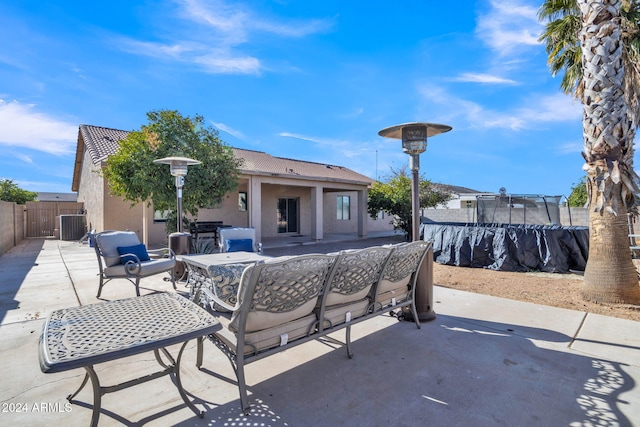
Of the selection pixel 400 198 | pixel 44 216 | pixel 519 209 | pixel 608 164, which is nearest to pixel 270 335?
pixel 608 164

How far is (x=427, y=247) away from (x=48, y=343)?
374 centimetres

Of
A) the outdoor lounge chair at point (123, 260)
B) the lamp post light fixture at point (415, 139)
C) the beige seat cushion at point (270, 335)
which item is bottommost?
the beige seat cushion at point (270, 335)

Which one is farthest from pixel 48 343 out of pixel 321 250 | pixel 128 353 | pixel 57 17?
pixel 321 250

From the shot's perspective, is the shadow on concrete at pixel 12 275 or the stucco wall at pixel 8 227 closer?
the shadow on concrete at pixel 12 275

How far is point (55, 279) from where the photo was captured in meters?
6.97

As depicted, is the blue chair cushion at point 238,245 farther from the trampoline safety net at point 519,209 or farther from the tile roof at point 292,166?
the trampoline safety net at point 519,209

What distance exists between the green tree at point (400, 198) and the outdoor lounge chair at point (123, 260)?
13033 mm

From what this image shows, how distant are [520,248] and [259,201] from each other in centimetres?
912

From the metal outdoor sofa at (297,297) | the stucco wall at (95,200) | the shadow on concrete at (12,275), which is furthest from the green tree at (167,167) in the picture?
the metal outdoor sofa at (297,297)

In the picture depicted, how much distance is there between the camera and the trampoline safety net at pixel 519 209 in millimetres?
12758

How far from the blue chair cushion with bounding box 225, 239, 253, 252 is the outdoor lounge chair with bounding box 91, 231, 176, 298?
1.13 m

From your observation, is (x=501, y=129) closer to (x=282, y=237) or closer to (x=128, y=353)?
(x=282, y=237)

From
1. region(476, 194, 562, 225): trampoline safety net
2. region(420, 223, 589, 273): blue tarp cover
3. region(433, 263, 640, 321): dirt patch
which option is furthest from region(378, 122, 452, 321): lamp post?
region(476, 194, 562, 225): trampoline safety net

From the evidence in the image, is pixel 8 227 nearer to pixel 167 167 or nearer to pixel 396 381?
pixel 167 167
